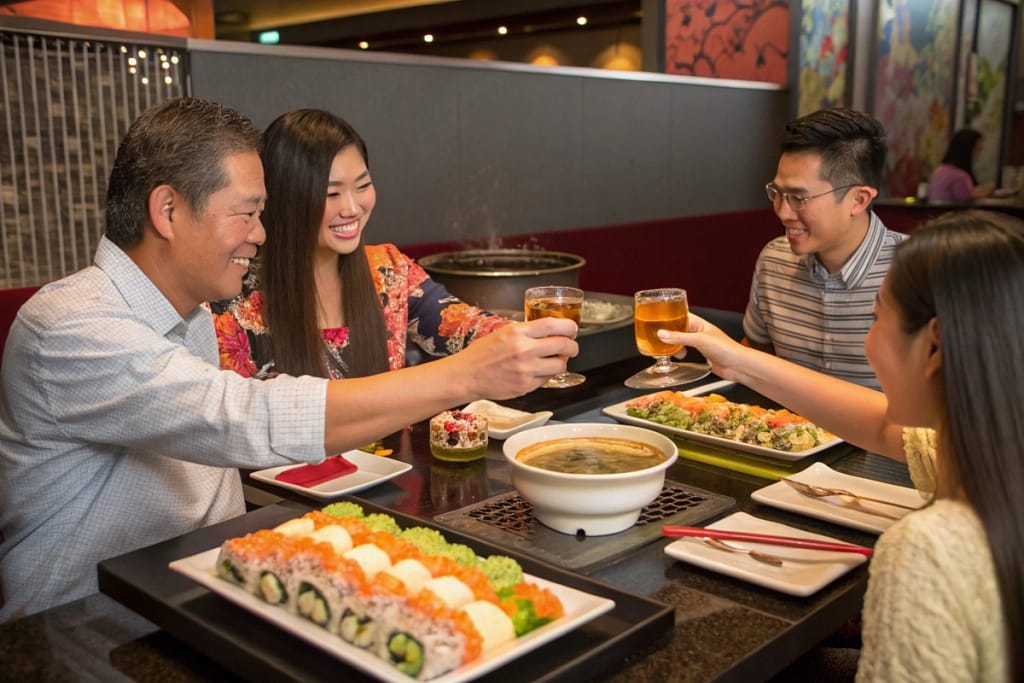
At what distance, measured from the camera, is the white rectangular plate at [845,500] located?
1.54 meters

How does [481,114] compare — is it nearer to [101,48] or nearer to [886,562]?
[101,48]

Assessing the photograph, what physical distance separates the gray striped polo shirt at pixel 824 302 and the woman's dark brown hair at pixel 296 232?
1.37 meters

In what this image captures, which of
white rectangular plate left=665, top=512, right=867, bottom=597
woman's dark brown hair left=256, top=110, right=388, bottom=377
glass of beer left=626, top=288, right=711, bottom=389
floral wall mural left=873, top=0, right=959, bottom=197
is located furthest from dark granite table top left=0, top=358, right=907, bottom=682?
floral wall mural left=873, top=0, right=959, bottom=197

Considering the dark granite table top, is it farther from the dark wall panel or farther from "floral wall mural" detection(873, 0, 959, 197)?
"floral wall mural" detection(873, 0, 959, 197)

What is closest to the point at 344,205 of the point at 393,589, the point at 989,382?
the point at 393,589

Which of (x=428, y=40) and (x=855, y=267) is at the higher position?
(x=428, y=40)

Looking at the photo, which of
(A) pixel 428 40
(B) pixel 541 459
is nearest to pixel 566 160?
(B) pixel 541 459

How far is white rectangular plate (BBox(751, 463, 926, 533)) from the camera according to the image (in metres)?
1.54

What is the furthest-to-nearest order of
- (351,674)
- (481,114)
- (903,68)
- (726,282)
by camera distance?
(903,68), (726,282), (481,114), (351,674)

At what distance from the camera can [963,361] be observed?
1.10 metres

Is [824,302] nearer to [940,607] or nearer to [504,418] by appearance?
[504,418]

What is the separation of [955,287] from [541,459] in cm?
72

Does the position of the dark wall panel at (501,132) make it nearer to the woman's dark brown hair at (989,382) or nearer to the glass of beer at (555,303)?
the glass of beer at (555,303)

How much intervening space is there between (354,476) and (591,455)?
1.50 ft
